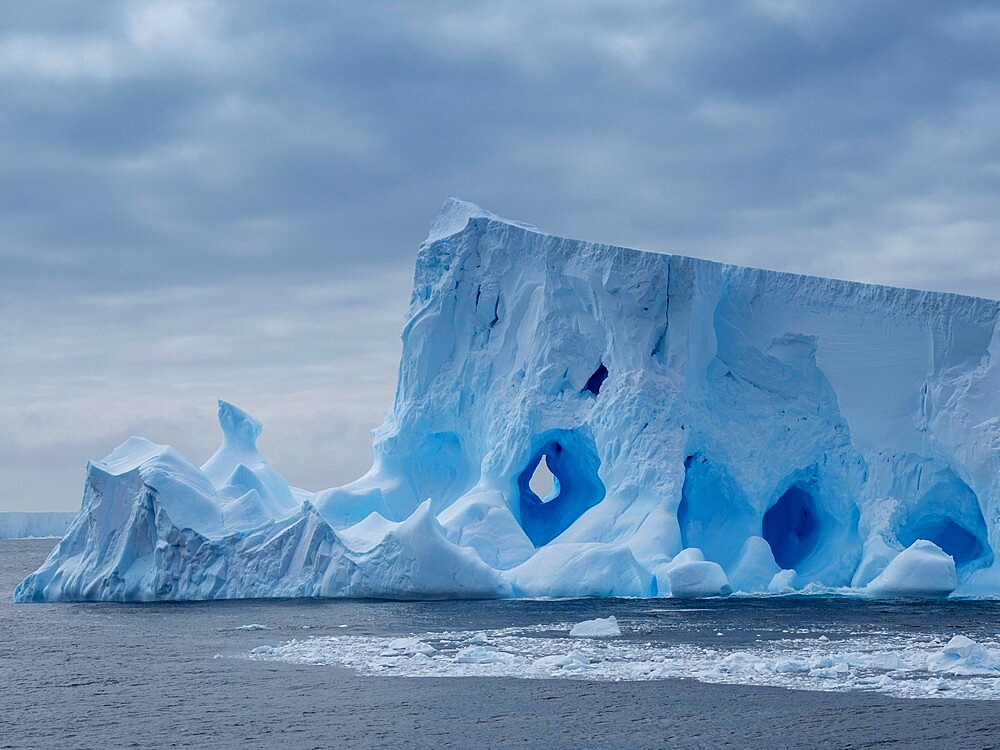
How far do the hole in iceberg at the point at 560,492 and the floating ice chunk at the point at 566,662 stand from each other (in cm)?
1252

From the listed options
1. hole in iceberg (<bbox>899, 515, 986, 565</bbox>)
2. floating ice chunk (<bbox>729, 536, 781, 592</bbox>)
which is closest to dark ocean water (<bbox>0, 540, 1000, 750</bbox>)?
floating ice chunk (<bbox>729, 536, 781, 592</bbox>)

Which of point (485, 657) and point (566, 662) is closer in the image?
point (566, 662)

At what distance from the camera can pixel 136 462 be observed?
75.4 ft

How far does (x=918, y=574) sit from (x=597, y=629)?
798 centimetres

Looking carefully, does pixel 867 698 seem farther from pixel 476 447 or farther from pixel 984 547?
pixel 476 447

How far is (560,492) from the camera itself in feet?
95.5

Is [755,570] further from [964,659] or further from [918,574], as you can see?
[964,659]

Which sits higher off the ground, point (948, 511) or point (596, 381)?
point (596, 381)

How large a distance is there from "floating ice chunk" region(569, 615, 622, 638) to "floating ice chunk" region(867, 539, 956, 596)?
24.2 ft

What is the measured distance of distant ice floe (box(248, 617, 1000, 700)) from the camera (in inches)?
480

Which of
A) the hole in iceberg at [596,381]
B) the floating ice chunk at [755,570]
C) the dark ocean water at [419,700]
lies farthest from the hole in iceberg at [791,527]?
the dark ocean water at [419,700]

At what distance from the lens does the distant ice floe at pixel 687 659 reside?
40.0 ft

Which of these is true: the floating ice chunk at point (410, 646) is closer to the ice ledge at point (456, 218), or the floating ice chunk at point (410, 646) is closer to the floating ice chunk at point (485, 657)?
the floating ice chunk at point (485, 657)

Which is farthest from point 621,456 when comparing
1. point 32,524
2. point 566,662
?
point 32,524
